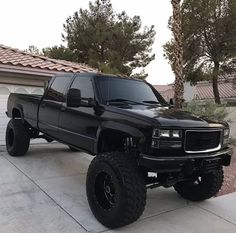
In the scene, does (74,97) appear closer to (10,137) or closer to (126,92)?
(126,92)

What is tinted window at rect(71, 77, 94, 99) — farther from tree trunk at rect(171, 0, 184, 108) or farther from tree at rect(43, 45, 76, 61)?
tree at rect(43, 45, 76, 61)

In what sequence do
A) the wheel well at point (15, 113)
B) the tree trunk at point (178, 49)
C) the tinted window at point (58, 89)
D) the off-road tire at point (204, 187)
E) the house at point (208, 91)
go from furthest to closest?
the house at point (208, 91) → the tree trunk at point (178, 49) → the wheel well at point (15, 113) → the tinted window at point (58, 89) → the off-road tire at point (204, 187)

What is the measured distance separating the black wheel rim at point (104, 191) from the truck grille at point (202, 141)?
1.20m

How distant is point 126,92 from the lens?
5.98 m

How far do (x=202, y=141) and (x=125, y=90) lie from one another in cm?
177

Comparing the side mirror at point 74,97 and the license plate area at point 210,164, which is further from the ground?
the side mirror at point 74,97

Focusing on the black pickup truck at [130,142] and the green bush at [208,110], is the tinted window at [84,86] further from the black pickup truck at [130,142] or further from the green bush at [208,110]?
the green bush at [208,110]

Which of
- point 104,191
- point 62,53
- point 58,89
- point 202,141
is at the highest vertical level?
point 62,53

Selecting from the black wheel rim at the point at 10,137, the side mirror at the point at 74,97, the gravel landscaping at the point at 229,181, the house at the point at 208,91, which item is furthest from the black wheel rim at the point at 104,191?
the house at the point at 208,91

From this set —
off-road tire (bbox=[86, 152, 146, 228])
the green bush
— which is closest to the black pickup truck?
off-road tire (bbox=[86, 152, 146, 228])

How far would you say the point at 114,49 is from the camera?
31.8m

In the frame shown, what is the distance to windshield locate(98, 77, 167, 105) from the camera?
18.7 ft

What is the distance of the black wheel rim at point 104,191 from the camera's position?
16.0 feet

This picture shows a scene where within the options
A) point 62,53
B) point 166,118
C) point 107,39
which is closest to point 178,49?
point 166,118
